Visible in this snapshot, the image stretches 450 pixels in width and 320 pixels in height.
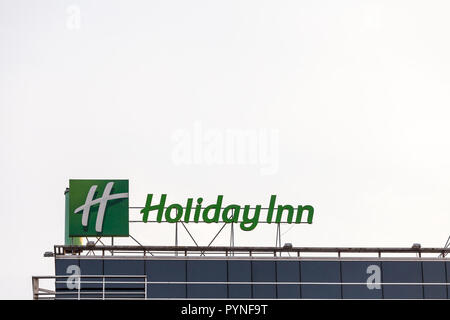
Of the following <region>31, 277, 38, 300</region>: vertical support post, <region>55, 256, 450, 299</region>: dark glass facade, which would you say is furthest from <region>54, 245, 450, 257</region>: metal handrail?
<region>31, 277, 38, 300</region>: vertical support post

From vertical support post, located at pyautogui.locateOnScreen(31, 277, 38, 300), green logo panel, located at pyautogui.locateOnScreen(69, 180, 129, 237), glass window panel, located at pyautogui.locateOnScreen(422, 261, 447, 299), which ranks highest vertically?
green logo panel, located at pyautogui.locateOnScreen(69, 180, 129, 237)

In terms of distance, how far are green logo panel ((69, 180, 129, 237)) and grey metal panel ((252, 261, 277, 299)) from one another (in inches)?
302

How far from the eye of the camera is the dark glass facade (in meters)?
69.4

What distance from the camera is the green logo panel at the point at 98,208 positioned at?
69.3 meters

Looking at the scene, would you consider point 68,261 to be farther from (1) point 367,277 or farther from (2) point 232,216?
(1) point 367,277

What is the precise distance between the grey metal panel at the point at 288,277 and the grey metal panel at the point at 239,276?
174 centimetres

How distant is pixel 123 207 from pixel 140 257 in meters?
2.97

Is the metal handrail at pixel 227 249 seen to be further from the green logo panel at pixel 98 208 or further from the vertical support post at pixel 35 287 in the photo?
the vertical support post at pixel 35 287

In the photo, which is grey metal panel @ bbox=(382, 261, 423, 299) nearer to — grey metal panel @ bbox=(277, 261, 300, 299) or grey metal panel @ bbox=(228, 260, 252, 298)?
grey metal panel @ bbox=(277, 261, 300, 299)

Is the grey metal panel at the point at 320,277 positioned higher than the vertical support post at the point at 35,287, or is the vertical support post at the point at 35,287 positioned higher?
the vertical support post at the point at 35,287

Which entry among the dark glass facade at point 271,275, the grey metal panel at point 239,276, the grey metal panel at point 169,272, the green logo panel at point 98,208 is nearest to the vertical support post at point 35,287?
the dark glass facade at point 271,275

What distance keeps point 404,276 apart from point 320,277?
5071 mm
